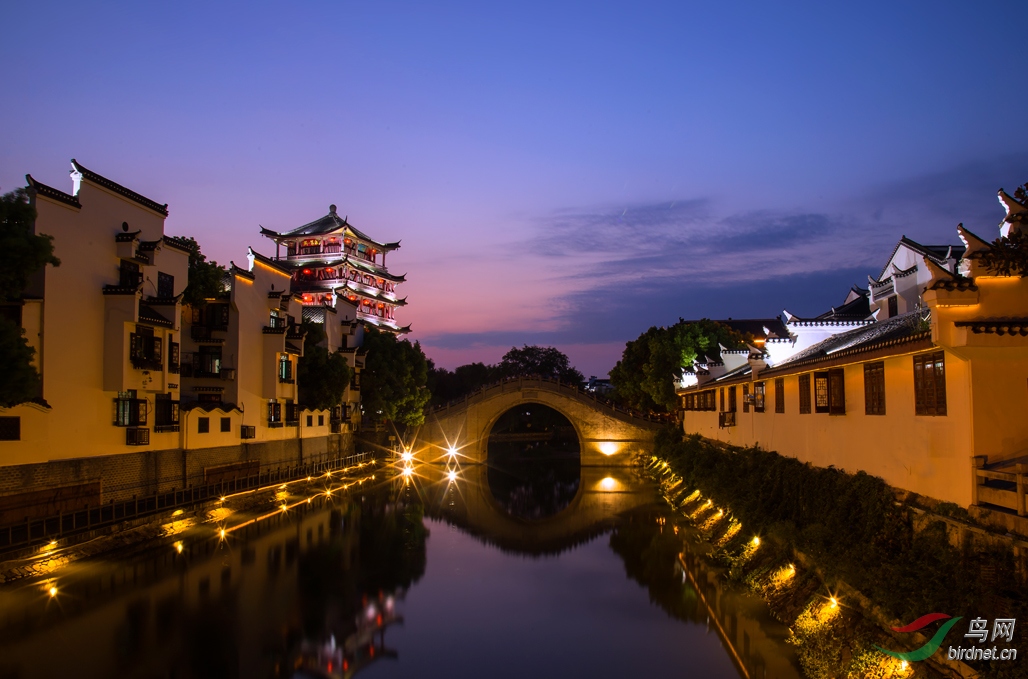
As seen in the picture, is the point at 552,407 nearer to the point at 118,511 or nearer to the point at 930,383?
the point at 118,511

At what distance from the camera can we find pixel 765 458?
17.3 m

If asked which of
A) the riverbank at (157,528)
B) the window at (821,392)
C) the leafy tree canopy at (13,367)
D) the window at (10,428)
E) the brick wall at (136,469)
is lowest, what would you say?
the riverbank at (157,528)

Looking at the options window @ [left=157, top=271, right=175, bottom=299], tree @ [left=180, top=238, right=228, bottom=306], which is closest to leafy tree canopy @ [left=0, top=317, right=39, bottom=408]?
window @ [left=157, top=271, right=175, bottom=299]

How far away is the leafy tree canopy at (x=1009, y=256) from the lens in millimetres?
9086

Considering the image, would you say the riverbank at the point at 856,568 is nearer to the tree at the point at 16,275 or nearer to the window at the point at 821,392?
the window at the point at 821,392

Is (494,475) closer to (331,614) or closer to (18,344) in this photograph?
(331,614)

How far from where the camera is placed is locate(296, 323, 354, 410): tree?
30047mm

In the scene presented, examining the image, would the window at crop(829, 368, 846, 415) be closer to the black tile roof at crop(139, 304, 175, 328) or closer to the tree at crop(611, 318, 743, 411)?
the black tile roof at crop(139, 304, 175, 328)

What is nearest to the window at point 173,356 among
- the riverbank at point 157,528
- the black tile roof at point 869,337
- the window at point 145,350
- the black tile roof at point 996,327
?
the window at point 145,350

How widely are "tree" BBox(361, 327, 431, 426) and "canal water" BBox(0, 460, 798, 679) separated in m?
14.0

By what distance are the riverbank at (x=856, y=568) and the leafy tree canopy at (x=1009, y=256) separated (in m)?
3.31

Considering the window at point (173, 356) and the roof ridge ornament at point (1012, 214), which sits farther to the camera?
the window at point (173, 356)

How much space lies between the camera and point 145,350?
1850 centimetres

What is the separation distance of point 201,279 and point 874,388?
64.8 feet
